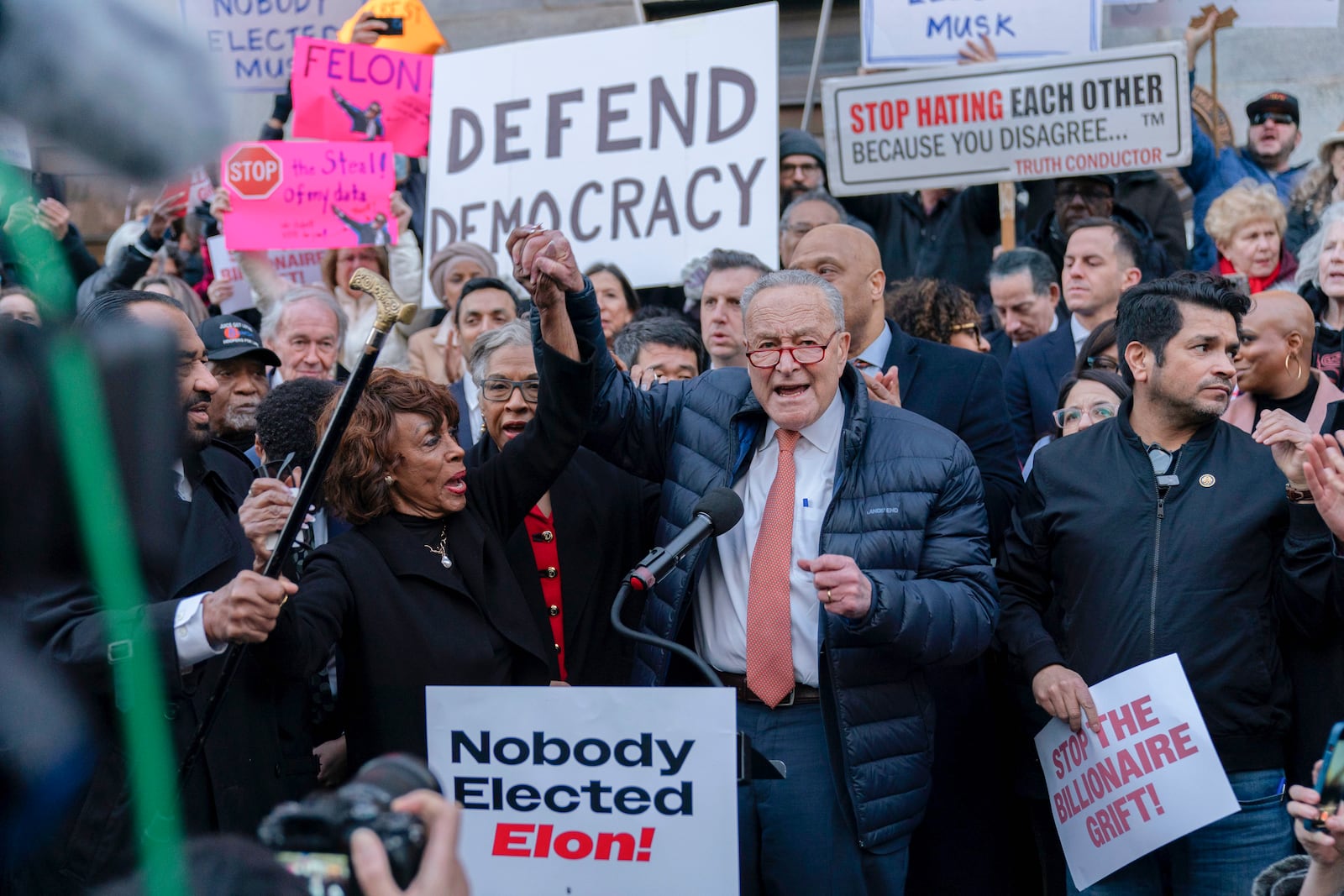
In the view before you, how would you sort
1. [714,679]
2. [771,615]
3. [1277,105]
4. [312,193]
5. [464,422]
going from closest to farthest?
[714,679], [771,615], [464,422], [312,193], [1277,105]

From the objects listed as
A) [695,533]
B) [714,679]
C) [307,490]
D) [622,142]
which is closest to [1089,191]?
[622,142]

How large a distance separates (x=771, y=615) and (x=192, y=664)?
1.32 meters

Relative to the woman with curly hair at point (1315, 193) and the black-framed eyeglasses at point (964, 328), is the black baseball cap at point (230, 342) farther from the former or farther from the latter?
the woman with curly hair at point (1315, 193)

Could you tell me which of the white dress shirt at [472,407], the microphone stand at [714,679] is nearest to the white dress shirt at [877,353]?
the white dress shirt at [472,407]

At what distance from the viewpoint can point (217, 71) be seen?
1560mm

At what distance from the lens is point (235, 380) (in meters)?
5.04

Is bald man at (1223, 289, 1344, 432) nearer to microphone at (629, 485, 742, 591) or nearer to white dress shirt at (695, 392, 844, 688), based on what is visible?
white dress shirt at (695, 392, 844, 688)

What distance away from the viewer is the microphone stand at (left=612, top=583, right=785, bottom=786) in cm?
294

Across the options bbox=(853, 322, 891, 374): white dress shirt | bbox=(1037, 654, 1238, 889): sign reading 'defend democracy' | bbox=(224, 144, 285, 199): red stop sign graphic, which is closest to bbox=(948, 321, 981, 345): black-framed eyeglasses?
bbox=(853, 322, 891, 374): white dress shirt

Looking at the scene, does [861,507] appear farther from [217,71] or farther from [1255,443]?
[217,71]

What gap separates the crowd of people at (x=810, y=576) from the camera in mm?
3482

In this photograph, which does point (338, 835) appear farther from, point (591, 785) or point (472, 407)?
point (472, 407)

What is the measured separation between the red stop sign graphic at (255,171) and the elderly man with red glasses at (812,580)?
12.6ft

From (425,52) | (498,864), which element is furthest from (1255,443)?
(425,52)
